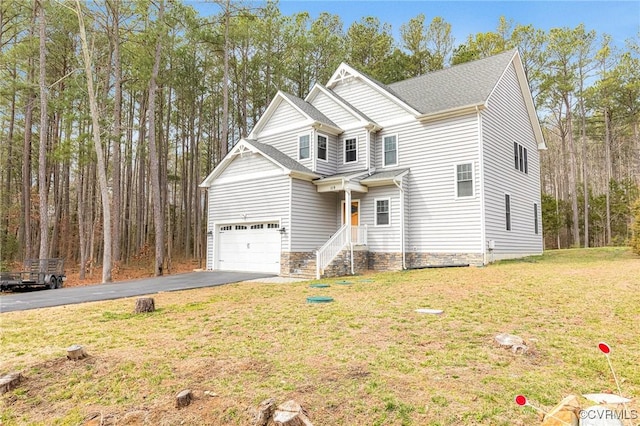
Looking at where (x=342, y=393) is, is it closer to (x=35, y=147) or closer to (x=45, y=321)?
(x=45, y=321)

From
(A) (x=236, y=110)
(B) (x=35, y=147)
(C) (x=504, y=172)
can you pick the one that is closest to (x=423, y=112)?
(C) (x=504, y=172)

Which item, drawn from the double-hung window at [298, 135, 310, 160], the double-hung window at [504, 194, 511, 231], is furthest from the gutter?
the double-hung window at [298, 135, 310, 160]

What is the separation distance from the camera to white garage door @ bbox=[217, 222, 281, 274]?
1485cm

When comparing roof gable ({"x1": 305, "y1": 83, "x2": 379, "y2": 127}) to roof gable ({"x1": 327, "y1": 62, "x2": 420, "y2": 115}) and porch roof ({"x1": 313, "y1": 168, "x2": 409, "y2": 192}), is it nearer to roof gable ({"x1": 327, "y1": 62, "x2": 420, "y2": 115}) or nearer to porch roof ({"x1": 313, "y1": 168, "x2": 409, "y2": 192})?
roof gable ({"x1": 327, "y1": 62, "x2": 420, "y2": 115})

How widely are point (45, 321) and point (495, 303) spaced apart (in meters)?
8.20

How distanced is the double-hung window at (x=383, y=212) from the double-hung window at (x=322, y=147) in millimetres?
3080

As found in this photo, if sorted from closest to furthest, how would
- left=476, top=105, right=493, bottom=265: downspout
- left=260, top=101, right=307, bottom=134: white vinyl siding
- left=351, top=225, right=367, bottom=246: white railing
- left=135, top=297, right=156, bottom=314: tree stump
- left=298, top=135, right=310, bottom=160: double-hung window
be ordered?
left=135, top=297, right=156, bottom=314: tree stump, left=476, top=105, right=493, bottom=265: downspout, left=351, top=225, right=367, bottom=246: white railing, left=298, top=135, right=310, bottom=160: double-hung window, left=260, top=101, right=307, bottom=134: white vinyl siding

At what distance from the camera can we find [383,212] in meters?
15.1

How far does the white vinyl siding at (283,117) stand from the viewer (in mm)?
16734

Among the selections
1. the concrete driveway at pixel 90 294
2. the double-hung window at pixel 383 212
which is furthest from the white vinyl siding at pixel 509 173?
the concrete driveway at pixel 90 294

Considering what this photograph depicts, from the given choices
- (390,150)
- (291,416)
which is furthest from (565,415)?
(390,150)

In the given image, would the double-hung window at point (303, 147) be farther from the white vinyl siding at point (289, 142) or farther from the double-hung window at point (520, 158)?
the double-hung window at point (520, 158)

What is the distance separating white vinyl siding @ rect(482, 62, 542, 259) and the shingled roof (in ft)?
1.65

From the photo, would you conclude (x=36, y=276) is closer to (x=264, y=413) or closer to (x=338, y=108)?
(x=338, y=108)
